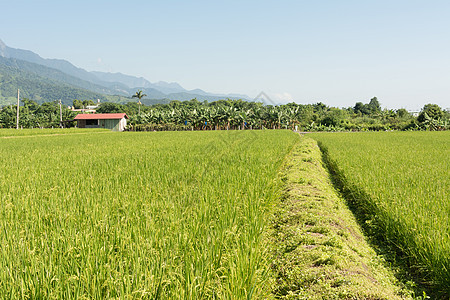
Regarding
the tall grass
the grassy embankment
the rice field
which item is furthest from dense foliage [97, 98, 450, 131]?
the tall grass

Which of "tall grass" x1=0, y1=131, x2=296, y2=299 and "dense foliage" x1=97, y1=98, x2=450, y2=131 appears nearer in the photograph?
"tall grass" x1=0, y1=131, x2=296, y2=299

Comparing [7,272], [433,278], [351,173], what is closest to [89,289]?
[7,272]

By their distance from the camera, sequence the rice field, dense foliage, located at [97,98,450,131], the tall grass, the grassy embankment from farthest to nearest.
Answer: dense foliage, located at [97,98,450,131] < the rice field < the grassy embankment < the tall grass

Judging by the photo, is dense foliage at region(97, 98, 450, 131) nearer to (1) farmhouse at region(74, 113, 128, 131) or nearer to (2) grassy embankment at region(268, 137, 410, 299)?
(1) farmhouse at region(74, 113, 128, 131)

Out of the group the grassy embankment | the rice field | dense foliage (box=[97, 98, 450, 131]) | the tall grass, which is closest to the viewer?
the tall grass

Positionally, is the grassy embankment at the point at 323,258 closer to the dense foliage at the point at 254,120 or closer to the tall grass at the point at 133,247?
the tall grass at the point at 133,247

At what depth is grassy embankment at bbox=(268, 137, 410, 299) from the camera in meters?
2.77

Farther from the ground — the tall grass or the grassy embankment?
the tall grass

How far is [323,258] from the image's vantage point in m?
3.22

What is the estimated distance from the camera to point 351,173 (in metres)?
6.79

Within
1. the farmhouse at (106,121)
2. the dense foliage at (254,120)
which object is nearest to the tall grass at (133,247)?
the dense foliage at (254,120)

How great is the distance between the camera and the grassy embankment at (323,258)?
2773mm

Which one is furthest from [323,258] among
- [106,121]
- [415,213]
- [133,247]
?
[106,121]

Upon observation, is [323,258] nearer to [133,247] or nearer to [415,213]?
[415,213]
